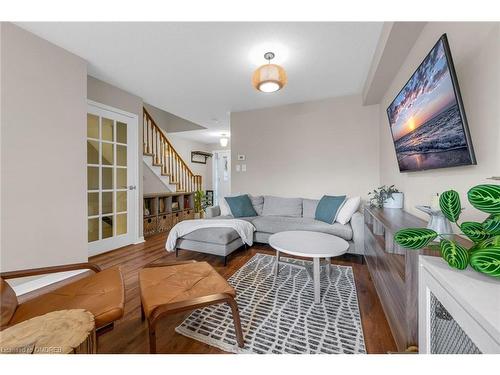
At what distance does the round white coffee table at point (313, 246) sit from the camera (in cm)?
164

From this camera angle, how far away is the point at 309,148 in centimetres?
347

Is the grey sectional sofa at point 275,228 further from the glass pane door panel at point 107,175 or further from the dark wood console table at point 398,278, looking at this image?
the glass pane door panel at point 107,175

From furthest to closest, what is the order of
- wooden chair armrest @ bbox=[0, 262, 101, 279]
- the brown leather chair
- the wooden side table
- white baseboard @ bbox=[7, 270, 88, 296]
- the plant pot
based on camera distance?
the plant pot, white baseboard @ bbox=[7, 270, 88, 296], wooden chair armrest @ bbox=[0, 262, 101, 279], the brown leather chair, the wooden side table

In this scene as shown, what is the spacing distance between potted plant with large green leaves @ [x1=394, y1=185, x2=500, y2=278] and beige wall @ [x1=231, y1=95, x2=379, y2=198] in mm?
2693

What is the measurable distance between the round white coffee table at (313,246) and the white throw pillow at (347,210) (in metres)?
0.77

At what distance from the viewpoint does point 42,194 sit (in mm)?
1917

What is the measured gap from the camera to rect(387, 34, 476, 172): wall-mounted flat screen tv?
3.36 ft

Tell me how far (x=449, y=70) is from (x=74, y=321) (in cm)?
207

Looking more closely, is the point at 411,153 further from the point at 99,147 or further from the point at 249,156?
the point at 99,147

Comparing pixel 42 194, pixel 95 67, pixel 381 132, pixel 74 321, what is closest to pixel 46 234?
pixel 42 194

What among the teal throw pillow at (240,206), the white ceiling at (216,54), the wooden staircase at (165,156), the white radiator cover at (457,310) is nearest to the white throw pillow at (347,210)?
the teal throw pillow at (240,206)

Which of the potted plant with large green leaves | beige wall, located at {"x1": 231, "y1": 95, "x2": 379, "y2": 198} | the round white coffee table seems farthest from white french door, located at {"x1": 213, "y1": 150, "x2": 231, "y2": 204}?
the potted plant with large green leaves

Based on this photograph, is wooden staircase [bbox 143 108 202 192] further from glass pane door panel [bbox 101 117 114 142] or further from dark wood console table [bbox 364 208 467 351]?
dark wood console table [bbox 364 208 467 351]
